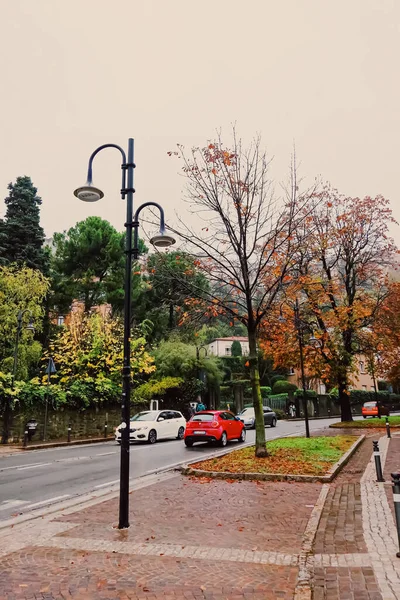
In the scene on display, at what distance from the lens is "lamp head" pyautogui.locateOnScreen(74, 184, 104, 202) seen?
7586 mm

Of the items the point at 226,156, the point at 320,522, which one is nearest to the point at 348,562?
the point at 320,522

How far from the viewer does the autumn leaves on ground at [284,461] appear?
453 inches

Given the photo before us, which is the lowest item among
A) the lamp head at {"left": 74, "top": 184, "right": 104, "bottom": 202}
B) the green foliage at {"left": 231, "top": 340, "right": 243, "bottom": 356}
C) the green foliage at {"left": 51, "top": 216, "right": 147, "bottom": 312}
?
the lamp head at {"left": 74, "top": 184, "right": 104, "bottom": 202}

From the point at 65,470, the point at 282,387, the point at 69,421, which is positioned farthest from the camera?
the point at 282,387

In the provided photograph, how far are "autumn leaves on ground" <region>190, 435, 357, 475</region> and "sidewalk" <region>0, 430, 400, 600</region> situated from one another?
8.02 feet

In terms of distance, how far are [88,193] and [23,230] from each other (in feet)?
101

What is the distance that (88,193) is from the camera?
7.68 meters

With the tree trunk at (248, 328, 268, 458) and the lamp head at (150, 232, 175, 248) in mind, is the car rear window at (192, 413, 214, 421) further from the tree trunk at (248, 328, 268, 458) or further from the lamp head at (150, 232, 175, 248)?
the lamp head at (150, 232, 175, 248)

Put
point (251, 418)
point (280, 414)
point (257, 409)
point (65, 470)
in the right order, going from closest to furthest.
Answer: point (65, 470)
point (257, 409)
point (251, 418)
point (280, 414)

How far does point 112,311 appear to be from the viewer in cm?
3712

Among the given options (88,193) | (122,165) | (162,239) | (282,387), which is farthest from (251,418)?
(88,193)

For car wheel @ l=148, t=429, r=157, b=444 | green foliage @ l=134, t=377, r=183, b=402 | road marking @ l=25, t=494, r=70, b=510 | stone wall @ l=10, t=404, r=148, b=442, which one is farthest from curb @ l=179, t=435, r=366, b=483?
green foliage @ l=134, t=377, r=183, b=402

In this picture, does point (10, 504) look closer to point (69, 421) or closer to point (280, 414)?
point (69, 421)

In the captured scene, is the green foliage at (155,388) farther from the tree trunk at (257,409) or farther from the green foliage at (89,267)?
the tree trunk at (257,409)
